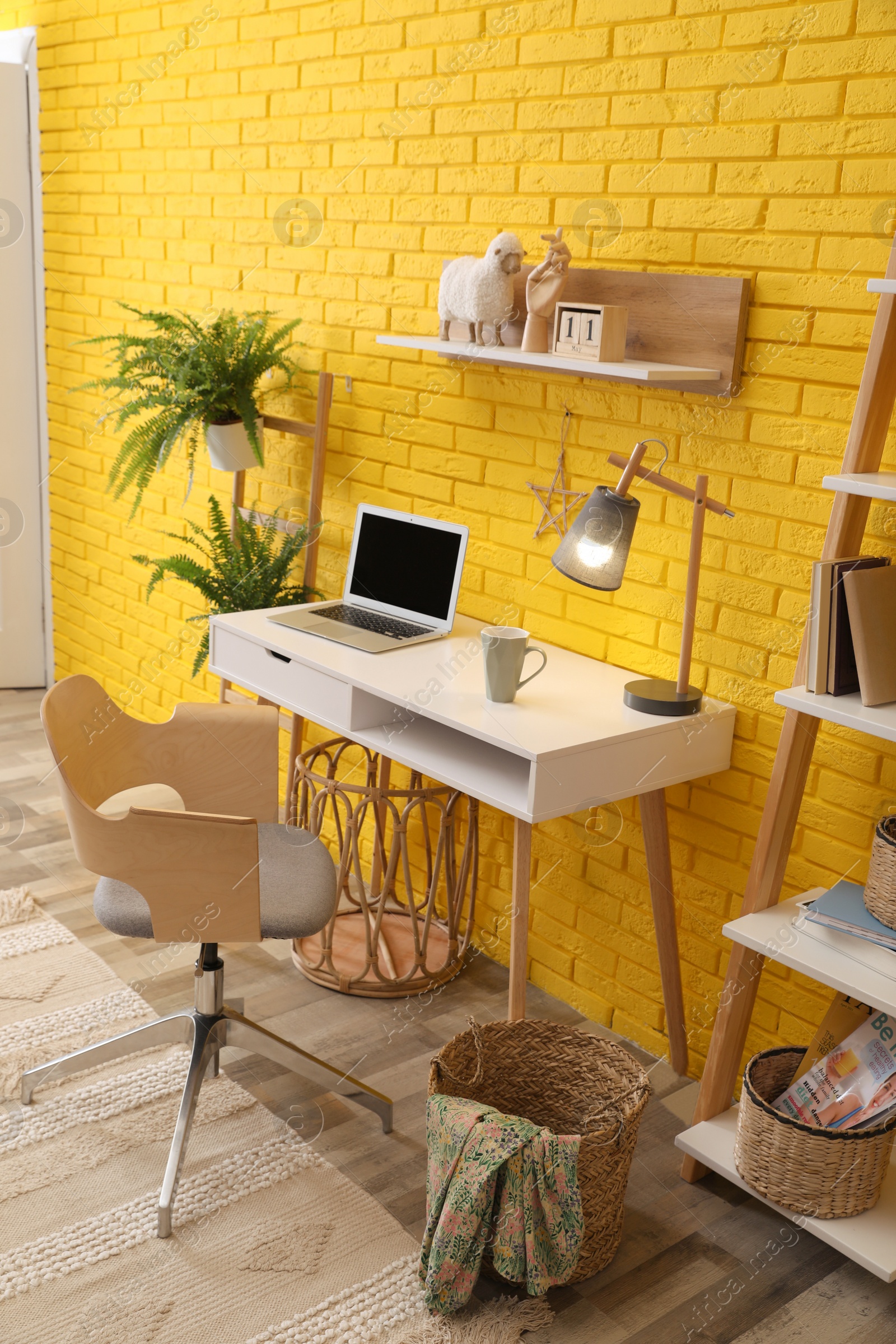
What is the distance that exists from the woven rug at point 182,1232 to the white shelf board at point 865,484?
130cm

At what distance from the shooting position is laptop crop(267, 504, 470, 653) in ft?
8.27

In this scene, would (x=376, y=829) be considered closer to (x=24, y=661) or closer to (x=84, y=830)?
(x=84, y=830)

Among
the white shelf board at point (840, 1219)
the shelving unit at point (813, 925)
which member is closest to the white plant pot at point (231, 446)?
the shelving unit at point (813, 925)

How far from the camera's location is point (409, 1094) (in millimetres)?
2299

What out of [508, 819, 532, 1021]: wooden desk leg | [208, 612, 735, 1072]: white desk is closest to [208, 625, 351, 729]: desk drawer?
[208, 612, 735, 1072]: white desk

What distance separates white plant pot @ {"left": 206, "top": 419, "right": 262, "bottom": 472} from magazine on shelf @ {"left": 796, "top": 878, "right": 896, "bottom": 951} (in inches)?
71.2

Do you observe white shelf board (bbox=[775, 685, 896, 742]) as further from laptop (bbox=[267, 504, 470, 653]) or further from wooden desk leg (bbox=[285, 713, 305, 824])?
wooden desk leg (bbox=[285, 713, 305, 824])

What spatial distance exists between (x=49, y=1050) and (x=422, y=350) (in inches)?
67.2

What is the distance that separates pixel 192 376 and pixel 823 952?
6.45 ft

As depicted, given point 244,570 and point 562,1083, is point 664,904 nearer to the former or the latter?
point 562,1083

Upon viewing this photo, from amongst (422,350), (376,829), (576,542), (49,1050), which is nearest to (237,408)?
(422,350)

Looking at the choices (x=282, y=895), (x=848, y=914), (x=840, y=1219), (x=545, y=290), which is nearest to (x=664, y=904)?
(x=848, y=914)

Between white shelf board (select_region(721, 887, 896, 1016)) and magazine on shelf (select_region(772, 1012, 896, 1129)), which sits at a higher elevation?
white shelf board (select_region(721, 887, 896, 1016))

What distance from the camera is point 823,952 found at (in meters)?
1.88
